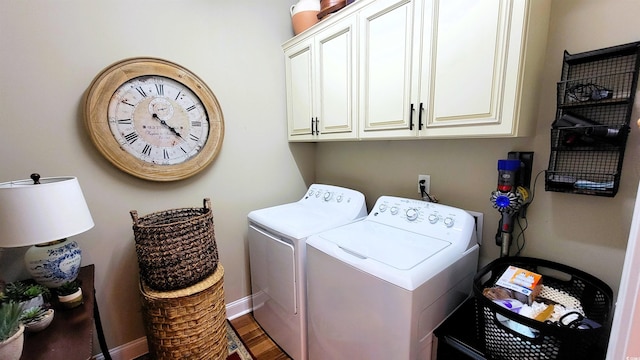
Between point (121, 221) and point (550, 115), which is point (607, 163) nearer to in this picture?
point (550, 115)

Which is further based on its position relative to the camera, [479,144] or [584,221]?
[479,144]

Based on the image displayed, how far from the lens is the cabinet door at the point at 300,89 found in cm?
182

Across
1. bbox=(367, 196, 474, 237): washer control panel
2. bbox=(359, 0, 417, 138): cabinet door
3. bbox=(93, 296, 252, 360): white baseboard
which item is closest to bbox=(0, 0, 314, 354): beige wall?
bbox=(93, 296, 252, 360): white baseboard

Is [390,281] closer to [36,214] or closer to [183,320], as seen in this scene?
[183,320]

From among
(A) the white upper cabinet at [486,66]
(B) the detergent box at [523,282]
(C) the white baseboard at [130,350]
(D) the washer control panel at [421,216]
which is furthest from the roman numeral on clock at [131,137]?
(B) the detergent box at [523,282]

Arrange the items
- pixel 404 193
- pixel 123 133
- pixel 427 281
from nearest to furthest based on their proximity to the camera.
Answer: pixel 427 281 → pixel 123 133 → pixel 404 193

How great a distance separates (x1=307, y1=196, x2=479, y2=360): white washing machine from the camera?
3.24 ft

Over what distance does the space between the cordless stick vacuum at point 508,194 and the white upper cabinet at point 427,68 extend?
0.54ft

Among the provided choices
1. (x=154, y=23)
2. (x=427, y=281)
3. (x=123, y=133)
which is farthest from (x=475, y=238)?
(x=154, y=23)

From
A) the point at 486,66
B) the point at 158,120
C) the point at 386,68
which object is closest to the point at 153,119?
the point at 158,120

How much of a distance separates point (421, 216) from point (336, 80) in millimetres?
979

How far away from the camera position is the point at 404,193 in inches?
68.4

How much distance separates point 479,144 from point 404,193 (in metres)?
0.54

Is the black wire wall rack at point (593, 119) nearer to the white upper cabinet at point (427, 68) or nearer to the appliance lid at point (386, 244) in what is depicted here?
the white upper cabinet at point (427, 68)
